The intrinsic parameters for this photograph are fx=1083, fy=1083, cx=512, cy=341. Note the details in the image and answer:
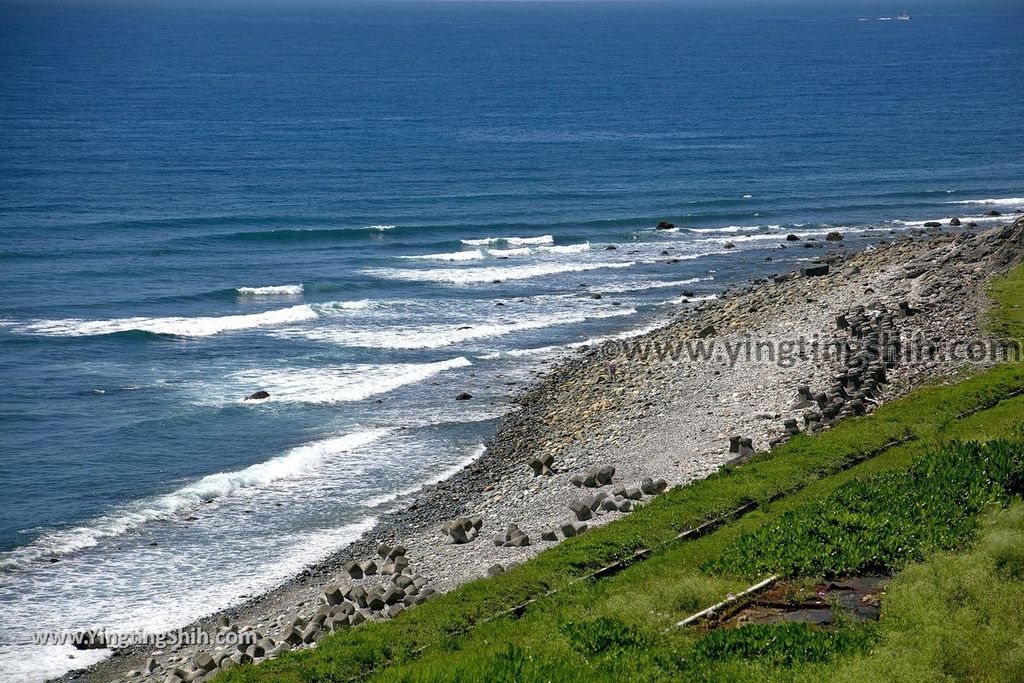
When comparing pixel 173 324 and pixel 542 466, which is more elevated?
pixel 173 324

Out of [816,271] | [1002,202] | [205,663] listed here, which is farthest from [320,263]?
[1002,202]

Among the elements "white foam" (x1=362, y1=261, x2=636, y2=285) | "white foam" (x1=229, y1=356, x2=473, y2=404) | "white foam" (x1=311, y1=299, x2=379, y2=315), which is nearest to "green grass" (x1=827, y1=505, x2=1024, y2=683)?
"white foam" (x1=229, y1=356, x2=473, y2=404)

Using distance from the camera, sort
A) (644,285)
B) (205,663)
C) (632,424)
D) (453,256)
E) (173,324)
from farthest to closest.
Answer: (453,256) → (644,285) → (173,324) → (632,424) → (205,663)

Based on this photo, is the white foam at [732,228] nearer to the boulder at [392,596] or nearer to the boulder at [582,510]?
the boulder at [582,510]

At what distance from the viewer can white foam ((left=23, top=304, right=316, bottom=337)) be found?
49.0 metres

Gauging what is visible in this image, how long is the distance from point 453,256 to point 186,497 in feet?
114

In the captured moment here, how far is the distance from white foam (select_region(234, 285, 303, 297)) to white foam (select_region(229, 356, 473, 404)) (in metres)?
13.0

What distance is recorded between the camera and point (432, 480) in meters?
32.9

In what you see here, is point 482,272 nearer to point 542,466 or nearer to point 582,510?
point 542,466

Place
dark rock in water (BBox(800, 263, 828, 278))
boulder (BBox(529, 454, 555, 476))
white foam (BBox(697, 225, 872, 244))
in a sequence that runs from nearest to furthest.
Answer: boulder (BBox(529, 454, 555, 476))
dark rock in water (BBox(800, 263, 828, 278))
white foam (BBox(697, 225, 872, 244))

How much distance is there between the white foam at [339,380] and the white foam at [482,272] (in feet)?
49.3

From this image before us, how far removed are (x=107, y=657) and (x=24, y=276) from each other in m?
39.3

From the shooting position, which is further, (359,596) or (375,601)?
(359,596)

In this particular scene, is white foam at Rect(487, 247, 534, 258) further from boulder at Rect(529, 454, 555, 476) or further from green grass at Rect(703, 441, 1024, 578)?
green grass at Rect(703, 441, 1024, 578)
